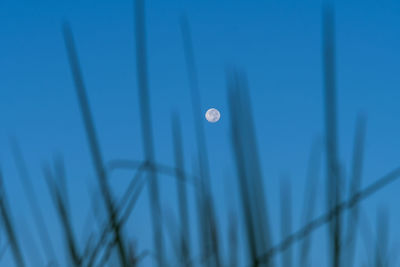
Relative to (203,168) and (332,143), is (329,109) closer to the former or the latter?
(332,143)

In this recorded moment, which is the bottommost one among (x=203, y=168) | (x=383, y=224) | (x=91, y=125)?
(x=383, y=224)

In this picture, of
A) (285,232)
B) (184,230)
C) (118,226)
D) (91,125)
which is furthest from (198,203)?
(91,125)

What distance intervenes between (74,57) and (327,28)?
0.27 metres

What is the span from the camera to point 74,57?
1.71 ft

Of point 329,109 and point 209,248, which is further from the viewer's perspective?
point 209,248

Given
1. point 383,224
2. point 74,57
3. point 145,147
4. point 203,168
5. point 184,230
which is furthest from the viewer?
point 383,224

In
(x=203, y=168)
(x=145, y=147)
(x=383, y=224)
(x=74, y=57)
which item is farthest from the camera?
(x=383, y=224)

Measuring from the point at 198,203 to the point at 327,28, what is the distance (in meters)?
0.45

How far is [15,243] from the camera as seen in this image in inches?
29.5

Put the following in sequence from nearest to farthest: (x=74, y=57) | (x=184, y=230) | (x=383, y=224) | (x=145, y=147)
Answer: (x=74, y=57) < (x=145, y=147) < (x=184, y=230) < (x=383, y=224)

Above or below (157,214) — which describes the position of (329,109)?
above

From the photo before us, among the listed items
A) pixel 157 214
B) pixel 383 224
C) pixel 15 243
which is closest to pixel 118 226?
pixel 157 214

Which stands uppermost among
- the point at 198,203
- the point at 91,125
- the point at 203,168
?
the point at 91,125

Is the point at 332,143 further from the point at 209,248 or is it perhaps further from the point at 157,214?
the point at 209,248
